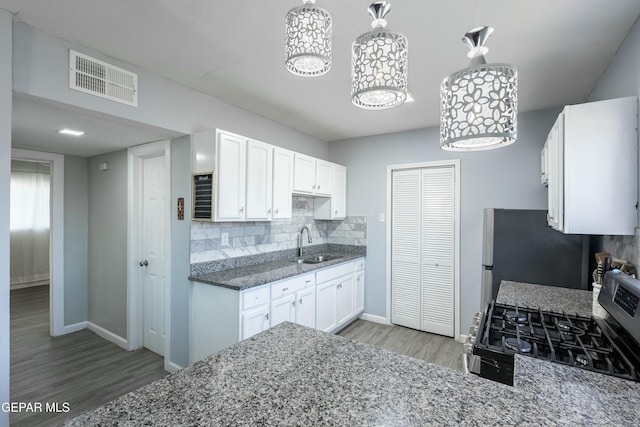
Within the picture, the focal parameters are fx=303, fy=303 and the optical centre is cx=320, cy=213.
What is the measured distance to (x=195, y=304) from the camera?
8.83 feet

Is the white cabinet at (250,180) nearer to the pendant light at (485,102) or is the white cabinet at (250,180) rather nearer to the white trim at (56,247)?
the pendant light at (485,102)

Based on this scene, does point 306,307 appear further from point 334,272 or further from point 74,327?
point 74,327

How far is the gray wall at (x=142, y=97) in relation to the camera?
1715mm

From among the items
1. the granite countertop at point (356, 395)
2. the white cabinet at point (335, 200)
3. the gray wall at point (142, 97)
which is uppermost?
the gray wall at point (142, 97)

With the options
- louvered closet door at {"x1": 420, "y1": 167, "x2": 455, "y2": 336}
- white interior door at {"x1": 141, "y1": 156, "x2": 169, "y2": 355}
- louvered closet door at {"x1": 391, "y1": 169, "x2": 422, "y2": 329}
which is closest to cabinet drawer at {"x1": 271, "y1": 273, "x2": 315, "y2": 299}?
white interior door at {"x1": 141, "y1": 156, "x2": 169, "y2": 355}

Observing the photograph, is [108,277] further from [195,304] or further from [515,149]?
[515,149]

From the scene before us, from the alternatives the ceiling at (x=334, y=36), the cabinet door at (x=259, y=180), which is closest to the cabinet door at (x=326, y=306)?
the cabinet door at (x=259, y=180)

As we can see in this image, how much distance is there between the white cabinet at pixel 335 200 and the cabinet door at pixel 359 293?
0.85 meters

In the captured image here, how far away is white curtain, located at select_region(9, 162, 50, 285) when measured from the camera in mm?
5801

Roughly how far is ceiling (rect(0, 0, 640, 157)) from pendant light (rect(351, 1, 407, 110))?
2.90 ft

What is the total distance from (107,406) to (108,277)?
348cm

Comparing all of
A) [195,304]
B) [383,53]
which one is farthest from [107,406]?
[195,304]

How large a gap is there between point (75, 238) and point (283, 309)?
2958 millimetres

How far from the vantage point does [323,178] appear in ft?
12.8
